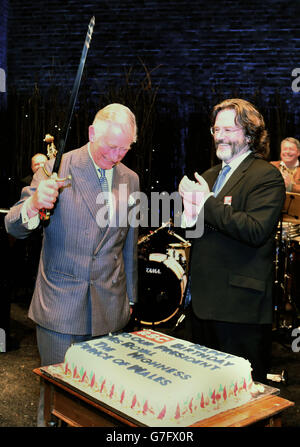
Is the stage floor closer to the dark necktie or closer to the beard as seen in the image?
the dark necktie

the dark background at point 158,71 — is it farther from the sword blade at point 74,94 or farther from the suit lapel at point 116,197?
the sword blade at point 74,94

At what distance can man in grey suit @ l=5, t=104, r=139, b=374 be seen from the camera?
6.53 ft

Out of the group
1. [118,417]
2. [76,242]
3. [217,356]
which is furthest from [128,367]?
[76,242]

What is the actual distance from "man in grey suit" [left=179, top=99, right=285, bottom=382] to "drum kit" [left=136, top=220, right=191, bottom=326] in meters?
3.18

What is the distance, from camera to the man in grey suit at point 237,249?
6.49 ft

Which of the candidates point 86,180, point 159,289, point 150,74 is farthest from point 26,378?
point 150,74

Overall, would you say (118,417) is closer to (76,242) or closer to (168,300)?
(76,242)

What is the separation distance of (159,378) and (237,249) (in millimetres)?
781

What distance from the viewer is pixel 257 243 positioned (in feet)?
6.41

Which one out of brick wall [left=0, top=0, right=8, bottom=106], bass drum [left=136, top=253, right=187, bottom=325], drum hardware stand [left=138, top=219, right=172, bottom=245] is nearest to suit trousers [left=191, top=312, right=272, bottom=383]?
drum hardware stand [left=138, top=219, right=172, bottom=245]

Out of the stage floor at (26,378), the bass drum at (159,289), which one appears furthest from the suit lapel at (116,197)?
the bass drum at (159,289)

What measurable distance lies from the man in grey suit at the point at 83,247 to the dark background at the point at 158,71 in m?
4.35

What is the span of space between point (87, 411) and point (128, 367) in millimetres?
171

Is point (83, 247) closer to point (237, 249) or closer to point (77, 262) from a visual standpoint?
point (77, 262)
